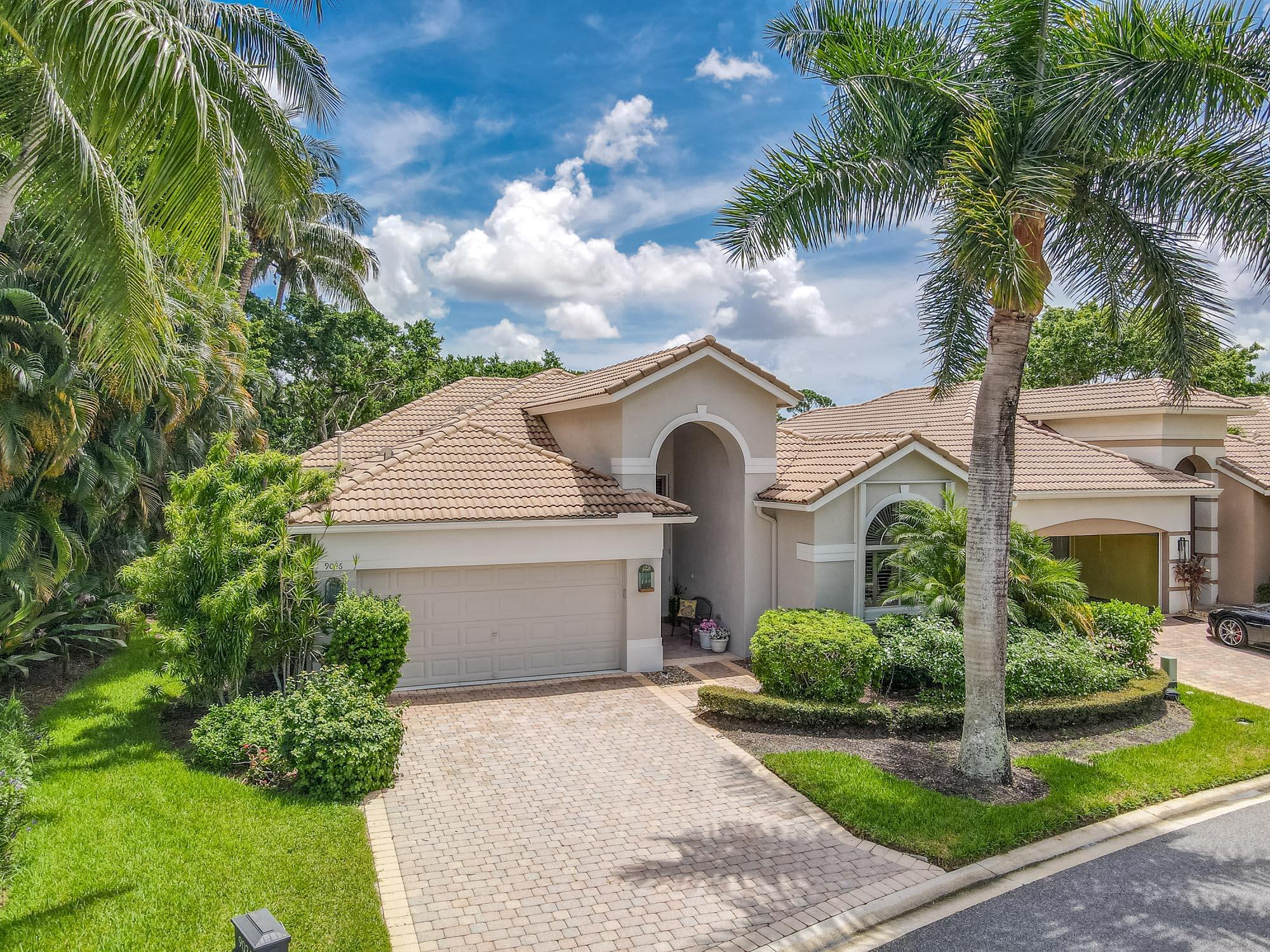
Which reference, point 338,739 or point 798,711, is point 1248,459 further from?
point 338,739

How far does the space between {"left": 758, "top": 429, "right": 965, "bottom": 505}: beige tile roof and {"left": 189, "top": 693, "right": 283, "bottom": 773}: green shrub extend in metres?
10.1

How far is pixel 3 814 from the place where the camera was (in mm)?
7605

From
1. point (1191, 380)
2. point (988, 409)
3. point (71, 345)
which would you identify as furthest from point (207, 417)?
point (1191, 380)

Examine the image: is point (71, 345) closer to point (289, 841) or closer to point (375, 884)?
point (289, 841)

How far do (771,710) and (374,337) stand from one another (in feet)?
95.3

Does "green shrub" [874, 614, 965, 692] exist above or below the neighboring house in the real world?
below

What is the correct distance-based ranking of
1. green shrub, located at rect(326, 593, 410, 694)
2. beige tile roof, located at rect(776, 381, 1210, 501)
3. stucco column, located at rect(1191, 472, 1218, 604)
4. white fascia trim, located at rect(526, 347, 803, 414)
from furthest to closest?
stucco column, located at rect(1191, 472, 1218, 604) → beige tile roof, located at rect(776, 381, 1210, 501) → white fascia trim, located at rect(526, 347, 803, 414) → green shrub, located at rect(326, 593, 410, 694)

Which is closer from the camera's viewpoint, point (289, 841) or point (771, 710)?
point (289, 841)

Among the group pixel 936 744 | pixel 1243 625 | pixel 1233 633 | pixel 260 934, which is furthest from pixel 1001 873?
pixel 1233 633

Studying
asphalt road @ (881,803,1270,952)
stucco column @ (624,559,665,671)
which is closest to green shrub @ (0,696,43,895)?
asphalt road @ (881,803,1270,952)

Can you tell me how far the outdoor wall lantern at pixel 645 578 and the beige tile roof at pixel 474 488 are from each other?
116 cm

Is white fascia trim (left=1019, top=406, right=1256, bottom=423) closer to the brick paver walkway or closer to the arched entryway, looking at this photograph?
the brick paver walkway

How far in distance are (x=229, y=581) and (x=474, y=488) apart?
16.6ft

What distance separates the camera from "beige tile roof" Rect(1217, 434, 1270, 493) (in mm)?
22844
